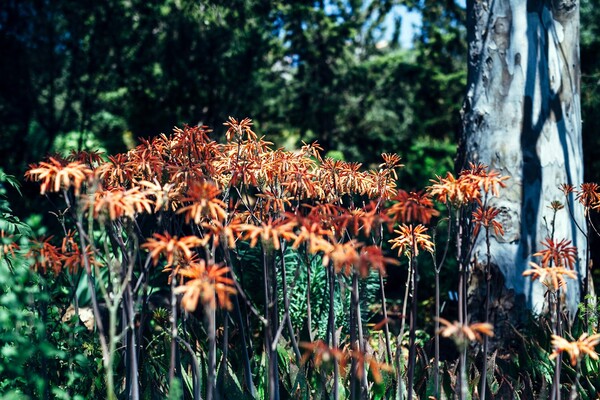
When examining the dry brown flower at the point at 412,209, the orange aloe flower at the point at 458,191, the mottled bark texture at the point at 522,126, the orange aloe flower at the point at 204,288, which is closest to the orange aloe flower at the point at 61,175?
the orange aloe flower at the point at 204,288

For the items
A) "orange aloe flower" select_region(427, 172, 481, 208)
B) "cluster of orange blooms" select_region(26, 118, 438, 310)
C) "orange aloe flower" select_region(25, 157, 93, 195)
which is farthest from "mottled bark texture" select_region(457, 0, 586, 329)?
"orange aloe flower" select_region(25, 157, 93, 195)

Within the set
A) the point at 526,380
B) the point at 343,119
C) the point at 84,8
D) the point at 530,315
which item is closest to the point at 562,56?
the point at 530,315

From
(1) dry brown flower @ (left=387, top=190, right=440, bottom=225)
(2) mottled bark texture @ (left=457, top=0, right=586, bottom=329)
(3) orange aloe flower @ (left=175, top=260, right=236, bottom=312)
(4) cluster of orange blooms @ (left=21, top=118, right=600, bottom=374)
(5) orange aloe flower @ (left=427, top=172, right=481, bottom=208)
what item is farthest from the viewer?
(2) mottled bark texture @ (left=457, top=0, right=586, bottom=329)

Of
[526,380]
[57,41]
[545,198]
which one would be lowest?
[526,380]

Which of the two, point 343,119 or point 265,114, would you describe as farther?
point 343,119

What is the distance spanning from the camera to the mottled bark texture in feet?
11.1

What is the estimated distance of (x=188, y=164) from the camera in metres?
2.17

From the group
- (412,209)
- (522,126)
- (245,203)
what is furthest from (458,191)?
(522,126)

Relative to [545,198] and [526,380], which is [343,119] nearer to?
[545,198]

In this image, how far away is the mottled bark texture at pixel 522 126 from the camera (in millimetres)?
3389

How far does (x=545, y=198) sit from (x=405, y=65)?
6593mm

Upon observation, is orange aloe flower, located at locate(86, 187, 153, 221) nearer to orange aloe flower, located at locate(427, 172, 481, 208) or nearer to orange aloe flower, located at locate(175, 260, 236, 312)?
orange aloe flower, located at locate(175, 260, 236, 312)

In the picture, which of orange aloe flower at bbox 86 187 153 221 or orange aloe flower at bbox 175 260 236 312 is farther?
orange aloe flower at bbox 86 187 153 221

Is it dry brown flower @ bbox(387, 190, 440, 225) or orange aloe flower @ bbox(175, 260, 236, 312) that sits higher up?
dry brown flower @ bbox(387, 190, 440, 225)
